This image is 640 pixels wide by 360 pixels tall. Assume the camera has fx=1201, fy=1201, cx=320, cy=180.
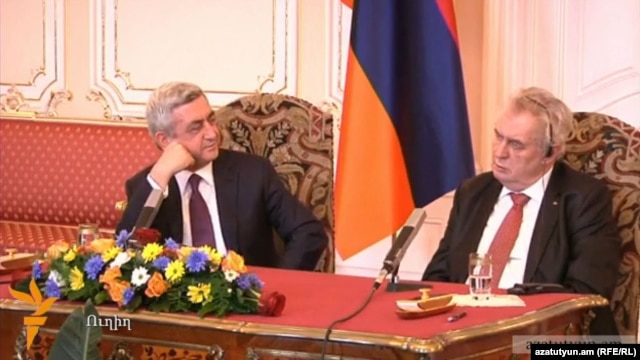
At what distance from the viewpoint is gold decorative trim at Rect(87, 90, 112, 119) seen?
587 cm

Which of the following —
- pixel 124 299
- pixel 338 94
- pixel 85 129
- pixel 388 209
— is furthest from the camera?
pixel 85 129

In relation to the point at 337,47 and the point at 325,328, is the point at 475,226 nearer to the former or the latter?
the point at 325,328

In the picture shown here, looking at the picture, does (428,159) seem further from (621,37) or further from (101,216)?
(101,216)

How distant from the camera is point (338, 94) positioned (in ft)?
17.8

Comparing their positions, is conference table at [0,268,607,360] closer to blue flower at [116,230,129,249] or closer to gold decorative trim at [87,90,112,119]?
blue flower at [116,230,129,249]

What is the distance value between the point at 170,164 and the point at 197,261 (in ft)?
3.41

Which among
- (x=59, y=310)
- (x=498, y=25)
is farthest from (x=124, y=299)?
(x=498, y=25)

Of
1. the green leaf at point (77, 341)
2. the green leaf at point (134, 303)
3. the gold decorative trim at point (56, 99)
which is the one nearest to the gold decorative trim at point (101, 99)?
the gold decorative trim at point (56, 99)

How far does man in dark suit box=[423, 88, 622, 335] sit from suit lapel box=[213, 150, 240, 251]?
2.12 ft

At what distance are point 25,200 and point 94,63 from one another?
2.46 feet

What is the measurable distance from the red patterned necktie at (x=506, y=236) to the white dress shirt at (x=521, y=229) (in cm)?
1

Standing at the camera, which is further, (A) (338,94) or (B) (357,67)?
(A) (338,94)

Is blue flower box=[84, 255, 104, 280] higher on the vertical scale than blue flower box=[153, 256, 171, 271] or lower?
lower

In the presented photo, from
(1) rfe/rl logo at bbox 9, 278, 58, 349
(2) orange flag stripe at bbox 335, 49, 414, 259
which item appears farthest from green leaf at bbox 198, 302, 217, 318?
(2) orange flag stripe at bbox 335, 49, 414, 259
